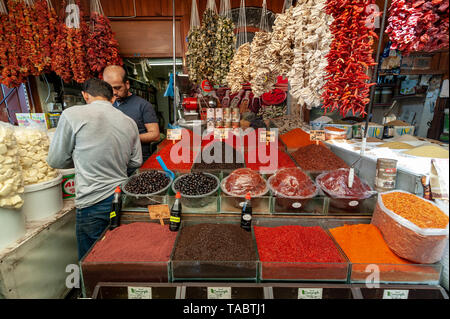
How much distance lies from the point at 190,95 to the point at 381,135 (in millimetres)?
2592

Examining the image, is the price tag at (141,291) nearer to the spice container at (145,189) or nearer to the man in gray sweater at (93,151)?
the spice container at (145,189)

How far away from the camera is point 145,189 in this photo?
1.38m

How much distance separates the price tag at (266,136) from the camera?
2195mm

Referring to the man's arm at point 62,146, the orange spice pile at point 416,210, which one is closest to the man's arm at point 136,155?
the man's arm at point 62,146

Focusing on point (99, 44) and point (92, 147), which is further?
point (99, 44)

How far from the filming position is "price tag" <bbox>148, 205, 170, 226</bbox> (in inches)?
50.7

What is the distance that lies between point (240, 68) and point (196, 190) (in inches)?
59.3

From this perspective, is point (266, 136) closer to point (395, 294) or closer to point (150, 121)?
point (150, 121)

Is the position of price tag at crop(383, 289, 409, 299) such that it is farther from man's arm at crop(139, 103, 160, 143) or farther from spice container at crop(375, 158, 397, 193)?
man's arm at crop(139, 103, 160, 143)

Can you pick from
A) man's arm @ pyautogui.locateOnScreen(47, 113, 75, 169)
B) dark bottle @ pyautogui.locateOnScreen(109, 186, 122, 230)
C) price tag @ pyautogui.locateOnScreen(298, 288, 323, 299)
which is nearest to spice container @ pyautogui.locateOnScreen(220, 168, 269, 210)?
price tag @ pyautogui.locateOnScreen(298, 288, 323, 299)

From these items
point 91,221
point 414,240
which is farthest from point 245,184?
point 91,221

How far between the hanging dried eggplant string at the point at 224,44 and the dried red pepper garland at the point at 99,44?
1.26 meters

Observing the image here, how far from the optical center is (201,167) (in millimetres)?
1782
